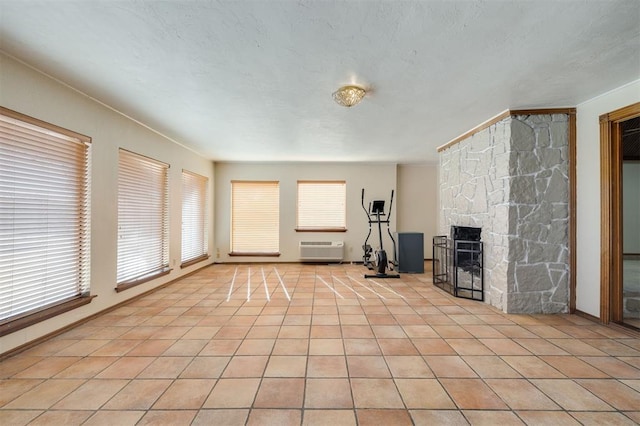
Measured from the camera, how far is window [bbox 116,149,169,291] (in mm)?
3402

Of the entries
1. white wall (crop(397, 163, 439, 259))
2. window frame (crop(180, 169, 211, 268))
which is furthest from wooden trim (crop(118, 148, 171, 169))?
white wall (crop(397, 163, 439, 259))

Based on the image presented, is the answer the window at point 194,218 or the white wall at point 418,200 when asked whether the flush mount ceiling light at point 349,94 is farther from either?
the white wall at point 418,200

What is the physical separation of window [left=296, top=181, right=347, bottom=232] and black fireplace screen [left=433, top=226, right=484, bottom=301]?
2.69 metres

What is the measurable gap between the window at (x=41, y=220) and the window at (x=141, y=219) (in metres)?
0.56

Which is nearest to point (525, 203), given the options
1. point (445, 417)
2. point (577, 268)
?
point (577, 268)

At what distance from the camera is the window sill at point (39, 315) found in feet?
6.87

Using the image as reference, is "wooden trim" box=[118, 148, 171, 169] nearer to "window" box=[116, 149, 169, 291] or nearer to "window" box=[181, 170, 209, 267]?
"window" box=[116, 149, 169, 291]

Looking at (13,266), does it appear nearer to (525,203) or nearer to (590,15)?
(590,15)

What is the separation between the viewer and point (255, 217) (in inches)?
253

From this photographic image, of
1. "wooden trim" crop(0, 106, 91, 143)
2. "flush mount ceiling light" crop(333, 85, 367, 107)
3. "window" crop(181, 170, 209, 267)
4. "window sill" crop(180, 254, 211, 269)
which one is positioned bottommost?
"window sill" crop(180, 254, 211, 269)

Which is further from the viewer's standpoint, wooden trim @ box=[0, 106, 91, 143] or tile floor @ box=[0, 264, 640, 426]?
wooden trim @ box=[0, 106, 91, 143]

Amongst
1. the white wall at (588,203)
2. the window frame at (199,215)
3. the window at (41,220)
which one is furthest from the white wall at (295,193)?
the white wall at (588,203)

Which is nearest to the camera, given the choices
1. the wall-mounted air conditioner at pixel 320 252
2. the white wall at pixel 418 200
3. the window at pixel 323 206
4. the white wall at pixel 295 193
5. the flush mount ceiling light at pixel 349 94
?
the flush mount ceiling light at pixel 349 94

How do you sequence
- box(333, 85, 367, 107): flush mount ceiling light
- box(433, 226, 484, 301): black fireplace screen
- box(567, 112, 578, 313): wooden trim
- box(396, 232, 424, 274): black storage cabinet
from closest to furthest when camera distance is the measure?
box(333, 85, 367, 107): flush mount ceiling light, box(567, 112, 578, 313): wooden trim, box(433, 226, 484, 301): black fireplace screen, box(396, 232, 424, 274): black storage cabinet
